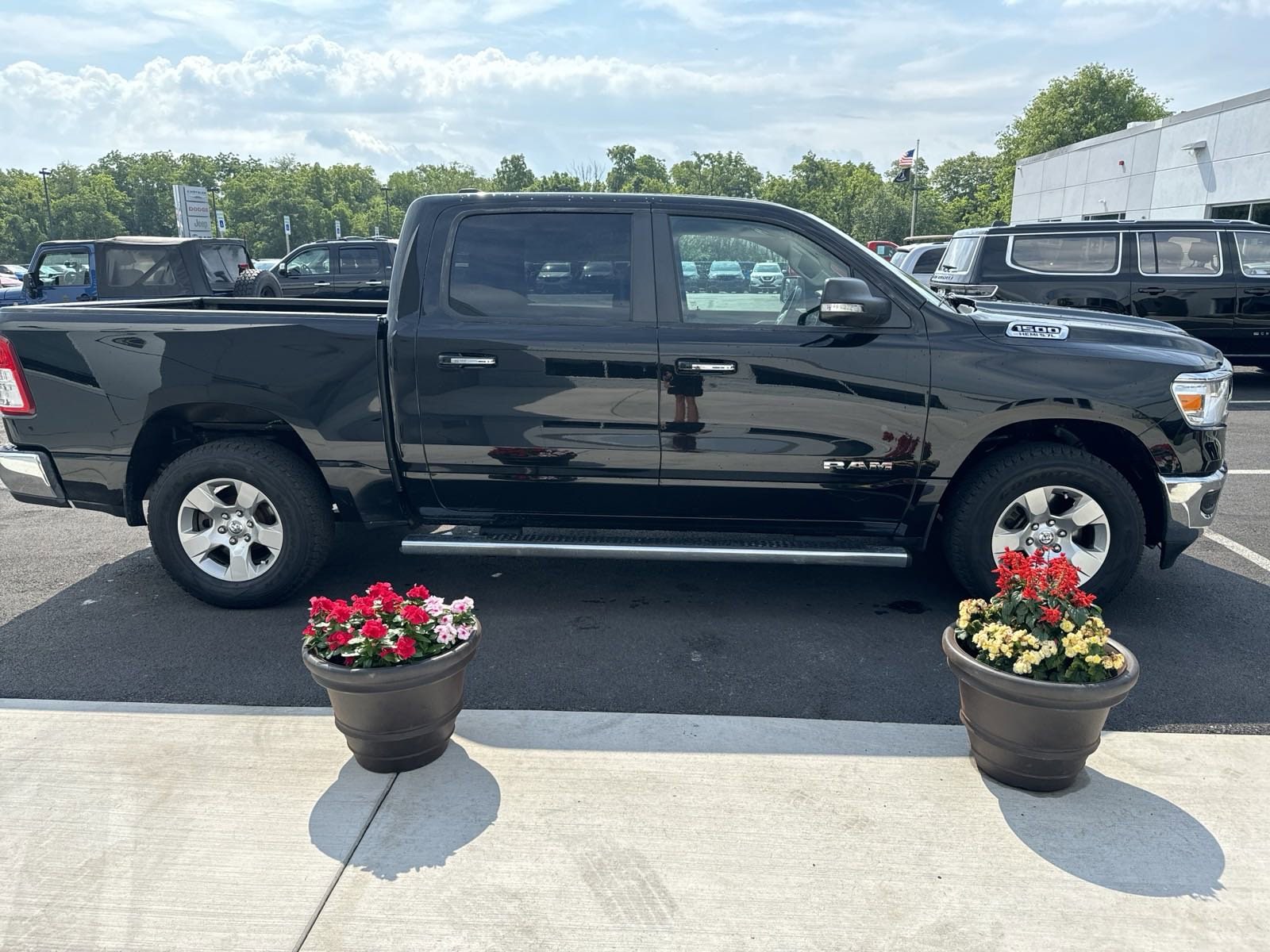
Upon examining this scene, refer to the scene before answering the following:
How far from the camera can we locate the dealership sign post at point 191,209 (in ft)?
94.3

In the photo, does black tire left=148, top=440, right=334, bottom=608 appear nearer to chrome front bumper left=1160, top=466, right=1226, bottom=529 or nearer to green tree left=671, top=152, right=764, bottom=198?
chrome front bumper left=1160, top=466, right=1226, bottom=529

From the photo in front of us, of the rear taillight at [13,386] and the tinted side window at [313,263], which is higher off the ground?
the tinted side window at [313,263]

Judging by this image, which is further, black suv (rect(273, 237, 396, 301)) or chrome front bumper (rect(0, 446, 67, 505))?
black suv (rect(273, 237, 396, 301))

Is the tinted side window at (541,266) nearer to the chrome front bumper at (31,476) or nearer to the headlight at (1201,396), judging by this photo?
the chrome front bumper at (31,476)

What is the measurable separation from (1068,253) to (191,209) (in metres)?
28.1

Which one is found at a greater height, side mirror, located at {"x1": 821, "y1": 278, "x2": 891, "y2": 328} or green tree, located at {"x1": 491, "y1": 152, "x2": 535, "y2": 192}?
green tree, located at {"x1": 491, "y1": 152, "x2": 535, "y2": 192}

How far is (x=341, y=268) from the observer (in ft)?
57.9

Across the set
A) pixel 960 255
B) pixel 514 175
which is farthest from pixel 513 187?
pixel 960 255

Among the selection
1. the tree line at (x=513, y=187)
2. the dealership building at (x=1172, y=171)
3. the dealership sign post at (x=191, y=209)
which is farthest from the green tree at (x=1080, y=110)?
the dealership sign post at (x=191, y=209)

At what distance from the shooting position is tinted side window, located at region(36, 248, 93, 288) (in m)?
14.1

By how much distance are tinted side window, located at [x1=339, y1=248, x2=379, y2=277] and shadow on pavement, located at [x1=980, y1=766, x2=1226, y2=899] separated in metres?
16.8

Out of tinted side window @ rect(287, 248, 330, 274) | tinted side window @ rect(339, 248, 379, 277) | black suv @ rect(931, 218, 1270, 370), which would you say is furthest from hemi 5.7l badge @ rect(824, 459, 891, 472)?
tinted side window @ rect(287, 248, 330, 274)

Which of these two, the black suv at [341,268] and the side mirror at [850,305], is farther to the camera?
the black suv at [341,268]

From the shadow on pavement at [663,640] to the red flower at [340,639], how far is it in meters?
0.81
